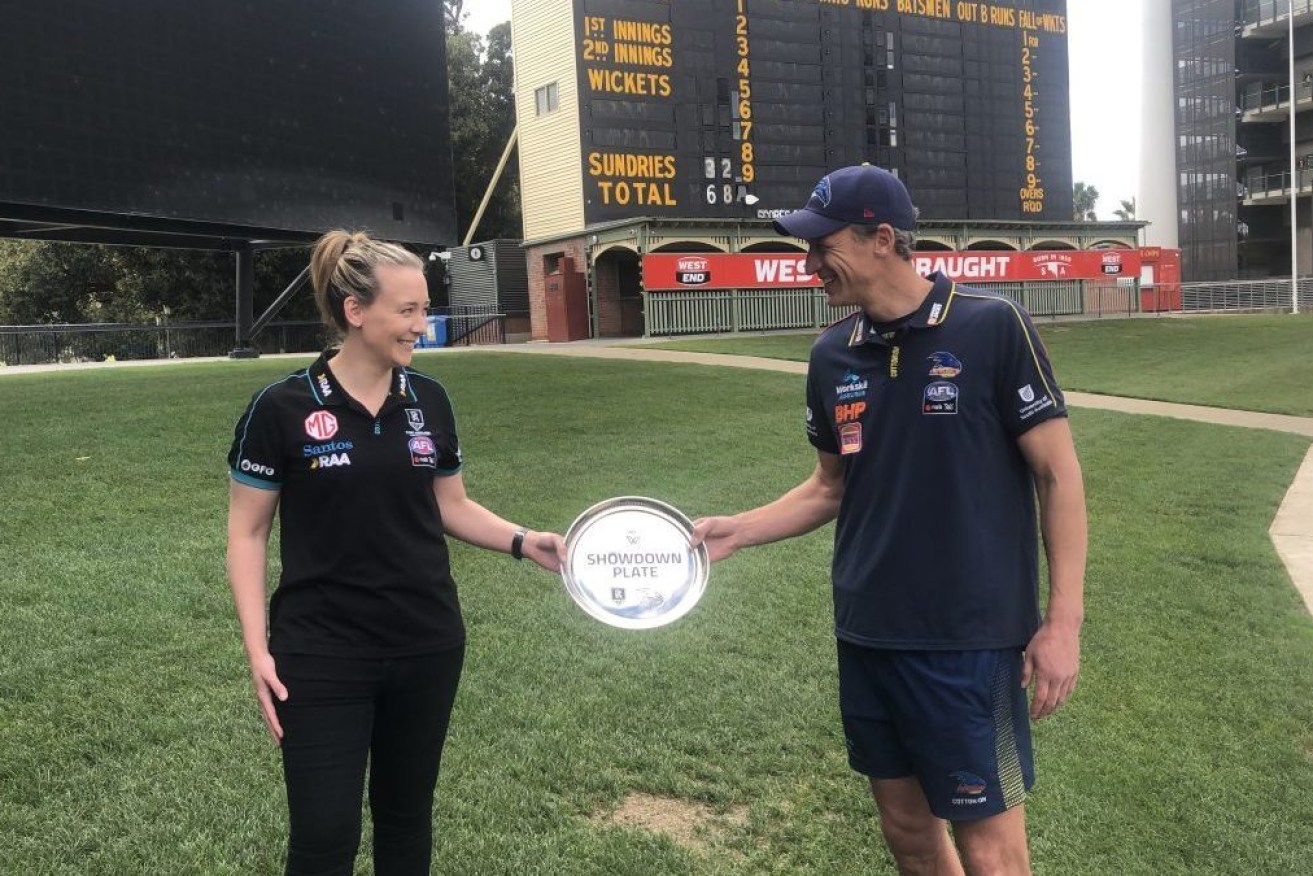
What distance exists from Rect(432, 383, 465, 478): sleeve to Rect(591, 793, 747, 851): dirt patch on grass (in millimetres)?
1601

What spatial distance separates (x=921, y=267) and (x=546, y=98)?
12481mm

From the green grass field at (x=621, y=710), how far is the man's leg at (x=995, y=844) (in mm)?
1138

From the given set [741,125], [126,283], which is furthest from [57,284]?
[741,125]

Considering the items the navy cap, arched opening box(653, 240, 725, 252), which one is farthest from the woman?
arched opening box(653, 240, 725, 252)

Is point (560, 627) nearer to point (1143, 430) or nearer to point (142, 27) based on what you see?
point (142, 27)

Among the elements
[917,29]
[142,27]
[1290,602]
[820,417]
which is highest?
[917,29]

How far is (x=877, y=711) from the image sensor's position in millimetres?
2502

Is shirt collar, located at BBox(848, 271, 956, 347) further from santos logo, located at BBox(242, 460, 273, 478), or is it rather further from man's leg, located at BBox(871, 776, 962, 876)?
santos logo, located at BBox(242, 460, 273, 478)

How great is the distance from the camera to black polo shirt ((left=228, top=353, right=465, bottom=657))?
8.06 ft

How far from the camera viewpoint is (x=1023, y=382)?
91.3 inches

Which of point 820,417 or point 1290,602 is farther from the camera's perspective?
point 1290,602

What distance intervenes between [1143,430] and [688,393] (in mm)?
6151

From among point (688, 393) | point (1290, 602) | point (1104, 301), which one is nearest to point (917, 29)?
point (1104, 301)

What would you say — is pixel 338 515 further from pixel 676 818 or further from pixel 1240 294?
pixel 1240 294
